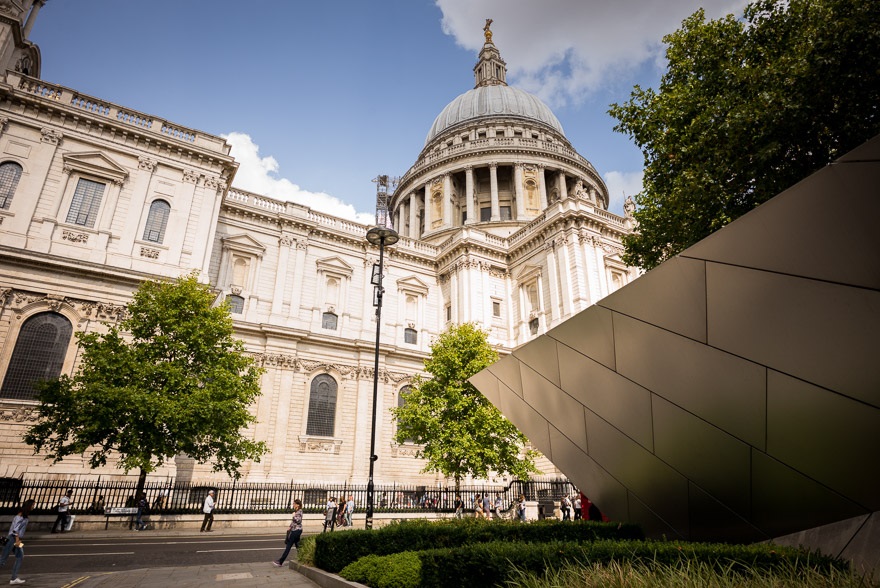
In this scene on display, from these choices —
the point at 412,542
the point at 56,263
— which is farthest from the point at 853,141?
the point at 56,263

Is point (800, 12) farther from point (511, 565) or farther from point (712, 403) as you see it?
point (511, 565)

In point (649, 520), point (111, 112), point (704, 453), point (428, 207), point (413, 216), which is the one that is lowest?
point (649, 520)

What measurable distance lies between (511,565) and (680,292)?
378cm

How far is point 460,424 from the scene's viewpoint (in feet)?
77.1

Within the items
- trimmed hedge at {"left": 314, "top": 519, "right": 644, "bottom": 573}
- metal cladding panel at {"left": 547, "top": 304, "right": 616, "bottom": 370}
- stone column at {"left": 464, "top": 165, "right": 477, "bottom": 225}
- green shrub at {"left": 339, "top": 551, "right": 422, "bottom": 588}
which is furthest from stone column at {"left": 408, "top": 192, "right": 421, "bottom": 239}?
green shrub at {"left": 339, "top": 551, "right": 422, "bottom": 588}

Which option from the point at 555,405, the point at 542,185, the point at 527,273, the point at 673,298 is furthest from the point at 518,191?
the point at 673,298

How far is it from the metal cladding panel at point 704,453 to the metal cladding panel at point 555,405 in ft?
5.16

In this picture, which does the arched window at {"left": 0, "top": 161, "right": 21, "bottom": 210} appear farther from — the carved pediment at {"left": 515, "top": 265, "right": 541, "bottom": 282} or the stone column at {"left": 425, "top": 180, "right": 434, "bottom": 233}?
the stone column at {"left": 425, "top": 180, "right": 434, "bottom": 233}

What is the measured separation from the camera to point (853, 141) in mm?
10414

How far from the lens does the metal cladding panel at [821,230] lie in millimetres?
4191

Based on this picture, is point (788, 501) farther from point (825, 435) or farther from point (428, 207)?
point (428, 207)

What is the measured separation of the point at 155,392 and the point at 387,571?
14608mm

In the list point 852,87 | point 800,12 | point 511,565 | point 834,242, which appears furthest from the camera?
point 800,12

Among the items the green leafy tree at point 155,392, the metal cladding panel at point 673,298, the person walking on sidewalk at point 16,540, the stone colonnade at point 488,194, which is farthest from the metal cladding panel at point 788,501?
the stone colonnade at point 488,194
